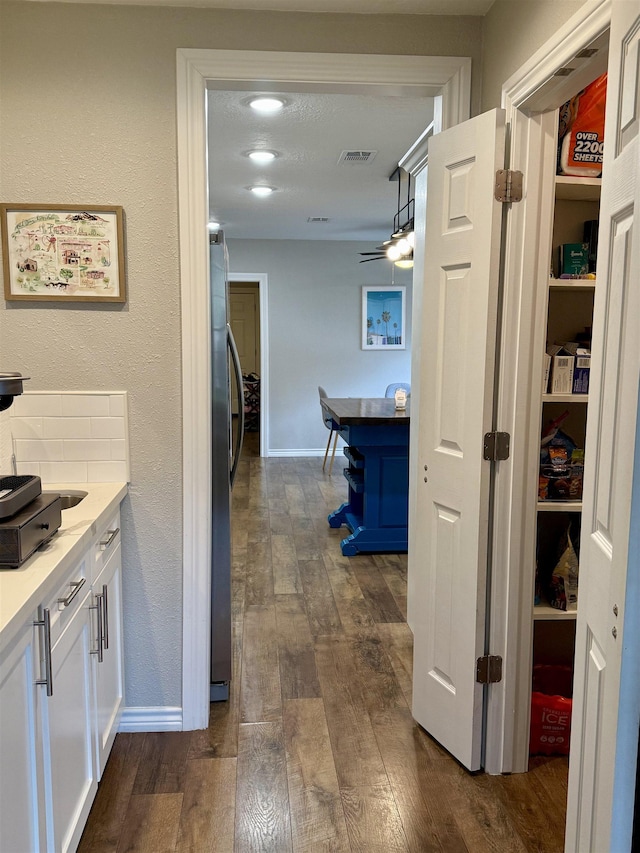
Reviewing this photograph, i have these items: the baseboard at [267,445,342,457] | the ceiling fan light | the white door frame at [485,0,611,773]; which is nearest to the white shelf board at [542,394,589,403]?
the white door frame at [485,0,611,773]

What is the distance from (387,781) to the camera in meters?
2.20

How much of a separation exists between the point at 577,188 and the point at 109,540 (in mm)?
1894

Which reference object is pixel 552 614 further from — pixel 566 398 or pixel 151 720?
pixel 151 720

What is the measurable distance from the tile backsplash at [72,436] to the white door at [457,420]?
1.07m

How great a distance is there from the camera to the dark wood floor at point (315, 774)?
195 centimetres

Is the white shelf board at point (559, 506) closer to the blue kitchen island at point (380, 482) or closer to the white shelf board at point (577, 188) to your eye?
the white shelf board at point (577, 188)

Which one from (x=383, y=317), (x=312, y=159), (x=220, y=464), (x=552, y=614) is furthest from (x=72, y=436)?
(x=383, y=317)

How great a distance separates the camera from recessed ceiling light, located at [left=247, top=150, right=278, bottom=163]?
4.32 metres

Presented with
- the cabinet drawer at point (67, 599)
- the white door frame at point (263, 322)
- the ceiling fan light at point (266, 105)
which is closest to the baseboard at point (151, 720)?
the cabinet drawer at point (67, 599)

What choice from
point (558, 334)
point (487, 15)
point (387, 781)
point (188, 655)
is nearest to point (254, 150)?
point (487, 15)

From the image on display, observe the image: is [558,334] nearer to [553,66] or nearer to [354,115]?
[553,66]

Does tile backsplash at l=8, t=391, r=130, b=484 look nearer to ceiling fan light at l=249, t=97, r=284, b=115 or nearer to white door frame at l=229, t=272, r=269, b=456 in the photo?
ceiling fan light at l=249, t=97, r=284, b=115

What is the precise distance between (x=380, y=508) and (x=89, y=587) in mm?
2839

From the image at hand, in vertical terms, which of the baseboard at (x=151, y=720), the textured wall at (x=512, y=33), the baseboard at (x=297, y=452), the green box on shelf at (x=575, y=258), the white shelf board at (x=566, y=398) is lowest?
the baseboard at (x=151, y=720)
